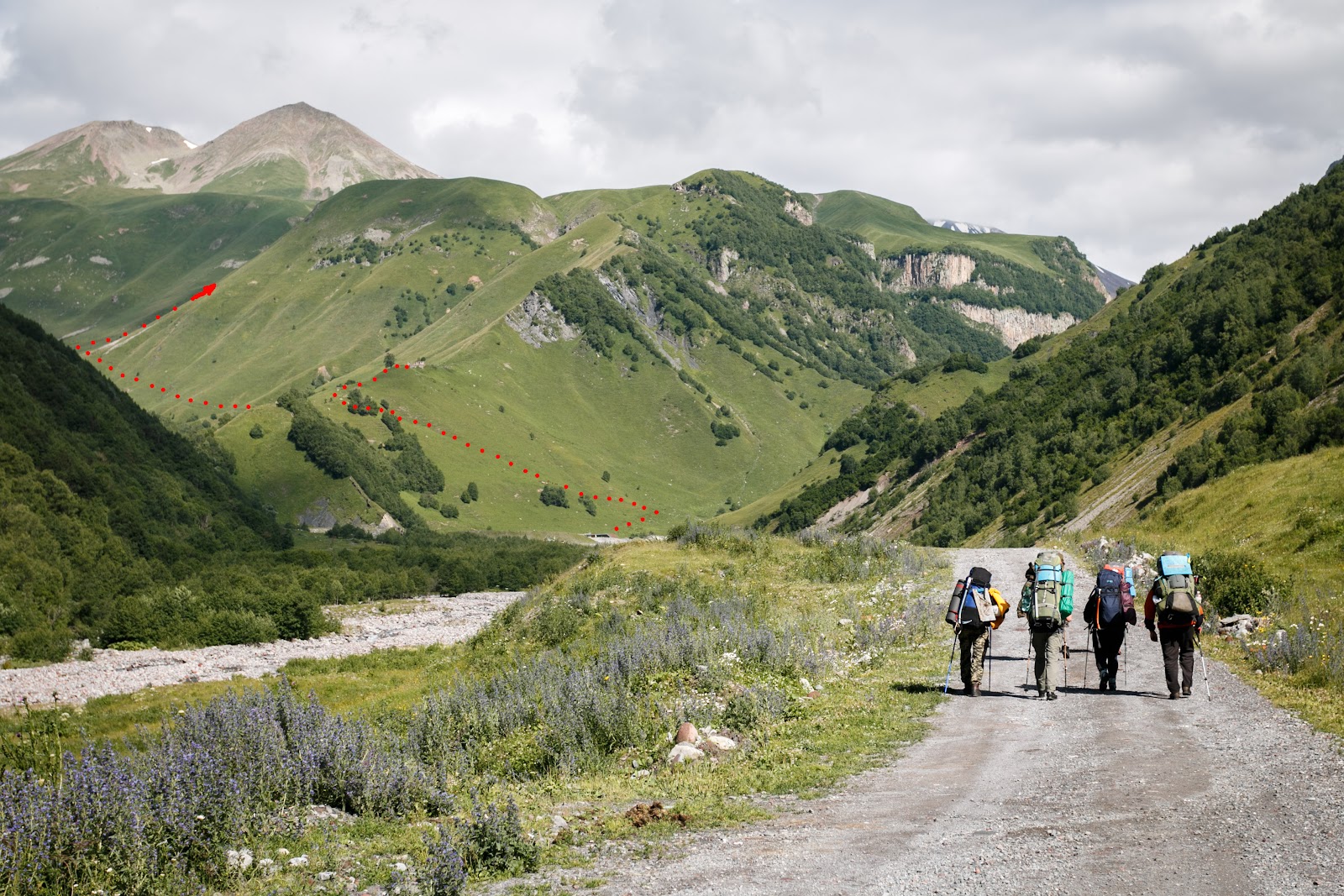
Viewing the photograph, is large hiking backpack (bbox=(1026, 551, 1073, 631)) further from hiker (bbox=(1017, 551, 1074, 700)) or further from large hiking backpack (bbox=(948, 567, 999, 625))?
large hiking backpack (bbox=(948, 567, 999, 625))

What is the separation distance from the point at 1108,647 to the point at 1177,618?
1.41 metres

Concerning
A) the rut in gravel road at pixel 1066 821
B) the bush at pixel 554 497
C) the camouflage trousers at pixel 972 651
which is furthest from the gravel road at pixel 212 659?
the bush at pixel 554 497

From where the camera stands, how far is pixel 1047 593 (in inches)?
708

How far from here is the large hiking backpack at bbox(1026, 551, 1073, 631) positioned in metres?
17.9

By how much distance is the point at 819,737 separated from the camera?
16609mm

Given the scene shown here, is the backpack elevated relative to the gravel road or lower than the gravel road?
elevated

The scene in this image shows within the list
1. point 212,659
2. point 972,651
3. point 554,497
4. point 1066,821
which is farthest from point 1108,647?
point 554,497

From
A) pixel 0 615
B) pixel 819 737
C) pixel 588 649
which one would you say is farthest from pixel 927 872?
pixel 0 615

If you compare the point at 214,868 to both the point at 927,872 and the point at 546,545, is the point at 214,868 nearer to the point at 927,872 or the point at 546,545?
the point at 927,872

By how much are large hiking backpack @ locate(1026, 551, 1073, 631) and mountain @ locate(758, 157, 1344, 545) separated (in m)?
45.9

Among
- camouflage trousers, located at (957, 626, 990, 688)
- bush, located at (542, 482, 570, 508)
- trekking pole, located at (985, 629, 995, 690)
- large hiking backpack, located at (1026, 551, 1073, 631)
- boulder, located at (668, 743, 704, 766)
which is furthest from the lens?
bush, located at (542, 482, 570, 508)

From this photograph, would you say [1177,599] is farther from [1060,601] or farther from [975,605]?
[975,605]

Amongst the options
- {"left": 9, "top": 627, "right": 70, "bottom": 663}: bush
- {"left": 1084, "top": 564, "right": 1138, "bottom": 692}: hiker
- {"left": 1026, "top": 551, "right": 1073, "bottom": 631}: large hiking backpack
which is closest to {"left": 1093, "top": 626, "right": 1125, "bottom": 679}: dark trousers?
{"left": 1084, "top": 564, "right": 1138, "bottom": 692}: hiker

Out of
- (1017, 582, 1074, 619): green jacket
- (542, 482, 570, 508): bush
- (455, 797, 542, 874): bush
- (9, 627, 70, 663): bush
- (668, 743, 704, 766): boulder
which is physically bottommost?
(9, 627, 70, 663): bush
